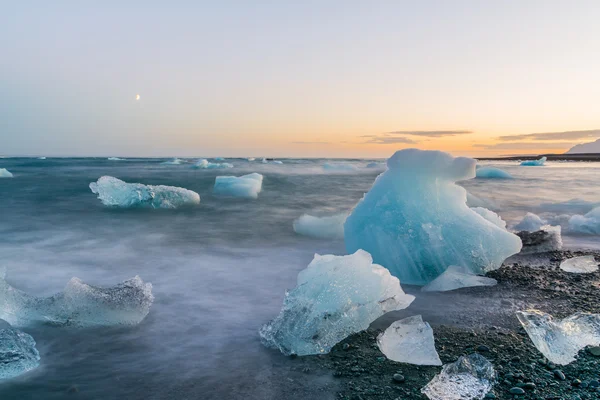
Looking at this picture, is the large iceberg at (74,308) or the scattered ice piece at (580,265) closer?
the large iceberg at (74,308)

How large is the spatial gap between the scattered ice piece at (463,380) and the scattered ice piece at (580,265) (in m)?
2.79

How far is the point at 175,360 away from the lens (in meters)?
2.68

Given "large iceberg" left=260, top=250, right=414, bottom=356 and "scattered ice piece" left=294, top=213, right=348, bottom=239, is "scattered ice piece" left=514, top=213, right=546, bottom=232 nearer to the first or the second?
"scattered ice piece" left=294, top=213, right=348, bottom=239

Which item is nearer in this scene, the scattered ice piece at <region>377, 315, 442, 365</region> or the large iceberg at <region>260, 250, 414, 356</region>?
the scattered ice piece at <region>377, 315, 442, 365</region>

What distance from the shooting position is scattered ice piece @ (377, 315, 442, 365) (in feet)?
8.50

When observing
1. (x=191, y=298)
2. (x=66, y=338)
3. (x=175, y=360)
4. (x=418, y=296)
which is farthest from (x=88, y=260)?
(x=418, y=296)

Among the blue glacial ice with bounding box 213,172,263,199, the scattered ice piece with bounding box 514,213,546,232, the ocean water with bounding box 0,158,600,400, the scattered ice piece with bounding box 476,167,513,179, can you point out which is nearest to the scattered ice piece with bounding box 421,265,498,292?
the ocean water with bounding box 0,158,600,400

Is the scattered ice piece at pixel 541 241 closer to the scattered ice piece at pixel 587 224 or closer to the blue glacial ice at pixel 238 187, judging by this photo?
the scattered ice piece at pixel 587 224

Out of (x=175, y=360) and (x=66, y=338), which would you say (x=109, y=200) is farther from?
(x=175, y=360)

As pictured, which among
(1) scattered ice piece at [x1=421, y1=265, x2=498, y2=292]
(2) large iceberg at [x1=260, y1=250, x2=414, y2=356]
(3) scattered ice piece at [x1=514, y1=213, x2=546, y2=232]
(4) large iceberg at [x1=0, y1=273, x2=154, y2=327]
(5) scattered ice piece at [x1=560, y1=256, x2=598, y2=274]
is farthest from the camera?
(3) scattered ice piece at [x1=514, y1=213, x2=546, y2=232]

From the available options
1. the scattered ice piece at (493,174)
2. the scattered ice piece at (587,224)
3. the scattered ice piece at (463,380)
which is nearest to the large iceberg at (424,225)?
the scattered ice piece at (463,380)

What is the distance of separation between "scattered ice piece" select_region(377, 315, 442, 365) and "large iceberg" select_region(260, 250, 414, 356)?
20cm

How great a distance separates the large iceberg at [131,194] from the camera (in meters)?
9.65

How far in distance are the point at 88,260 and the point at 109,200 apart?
191 inches
